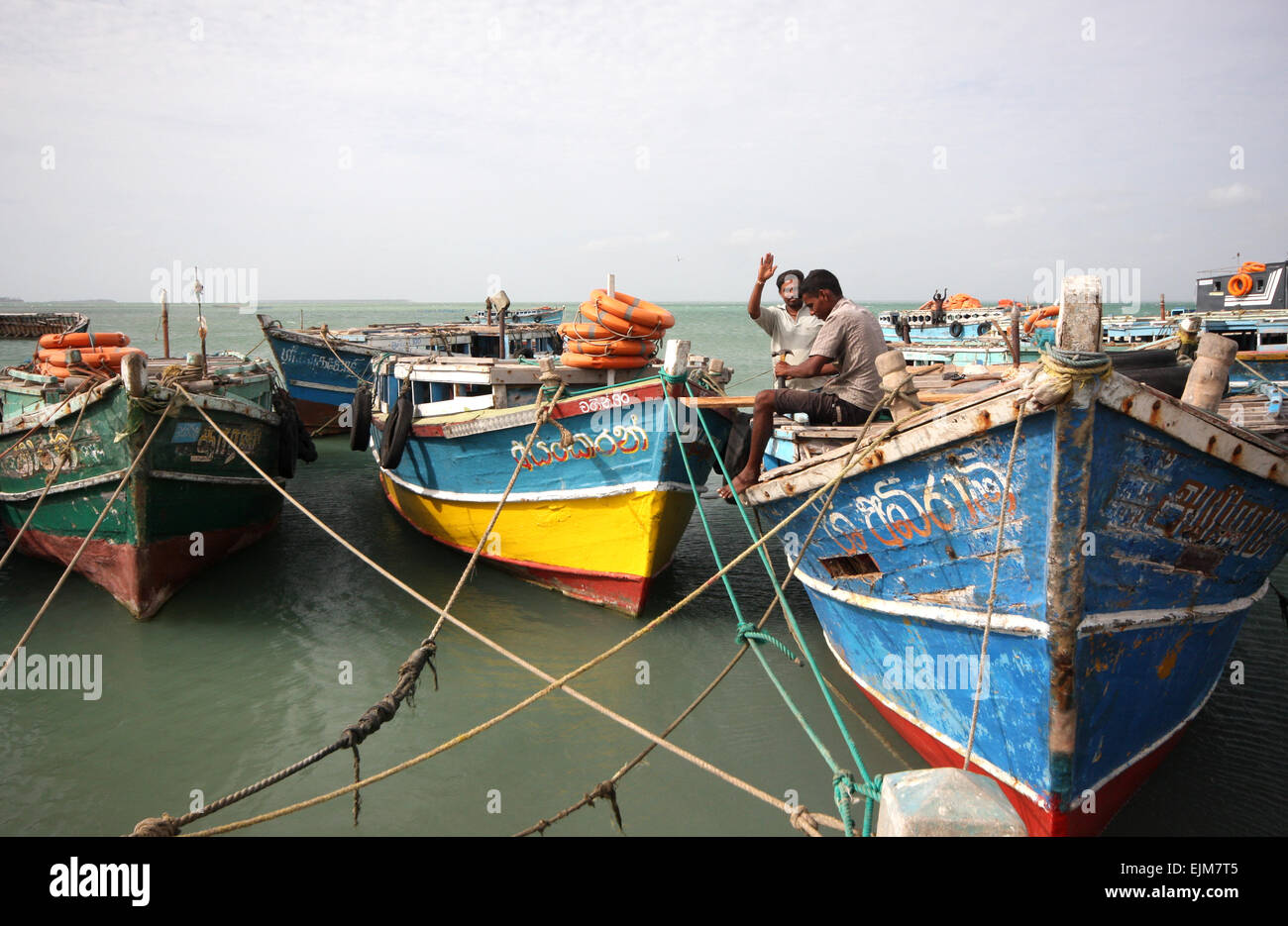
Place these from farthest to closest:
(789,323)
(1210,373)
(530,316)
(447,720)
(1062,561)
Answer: (530,316) → (789,323) → (447,720) → (1210,373) → (1062,561)

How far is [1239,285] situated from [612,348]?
2409cm

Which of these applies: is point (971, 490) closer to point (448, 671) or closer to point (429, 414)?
point (448, 671)

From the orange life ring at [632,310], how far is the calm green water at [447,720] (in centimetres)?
307

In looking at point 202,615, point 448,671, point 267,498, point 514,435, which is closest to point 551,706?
point 448,671

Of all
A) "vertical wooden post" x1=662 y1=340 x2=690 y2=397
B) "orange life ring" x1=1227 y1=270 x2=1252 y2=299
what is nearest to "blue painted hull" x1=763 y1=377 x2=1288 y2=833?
"vertical wooden post" x1=662 y1=340 x2=690 y2=397

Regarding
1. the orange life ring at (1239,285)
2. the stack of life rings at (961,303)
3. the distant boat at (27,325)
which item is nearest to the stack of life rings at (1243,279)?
the orange life ring at (1239,285)

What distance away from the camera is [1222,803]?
16.8 feet

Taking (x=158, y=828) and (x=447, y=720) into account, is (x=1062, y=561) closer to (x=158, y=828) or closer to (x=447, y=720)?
(x=158, y=828)

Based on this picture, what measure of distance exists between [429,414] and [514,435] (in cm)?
184

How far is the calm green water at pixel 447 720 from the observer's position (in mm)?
5191

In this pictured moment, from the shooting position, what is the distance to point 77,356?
8.71m

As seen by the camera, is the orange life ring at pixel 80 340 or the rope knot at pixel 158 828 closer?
the rope knot at pixel 158 828

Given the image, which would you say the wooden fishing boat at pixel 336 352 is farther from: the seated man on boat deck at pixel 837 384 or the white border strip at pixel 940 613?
the white border strip at pixel 940 613

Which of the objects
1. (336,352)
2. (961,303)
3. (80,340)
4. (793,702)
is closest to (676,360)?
(793,702)
